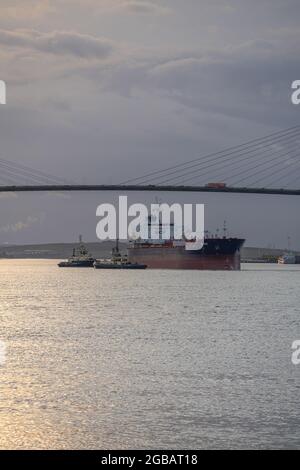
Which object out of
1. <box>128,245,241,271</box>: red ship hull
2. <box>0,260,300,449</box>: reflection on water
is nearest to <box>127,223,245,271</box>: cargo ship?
<box>128,245,241,271</box>: red ship hull

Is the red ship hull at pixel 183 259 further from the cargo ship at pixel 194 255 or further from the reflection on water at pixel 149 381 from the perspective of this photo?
the reflection on water at pixel 149 381

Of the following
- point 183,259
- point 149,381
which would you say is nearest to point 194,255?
point 183,259

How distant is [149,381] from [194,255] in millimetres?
85550

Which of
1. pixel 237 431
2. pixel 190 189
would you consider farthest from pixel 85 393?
pixel 190 189

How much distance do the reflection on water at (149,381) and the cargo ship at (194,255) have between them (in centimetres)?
6708

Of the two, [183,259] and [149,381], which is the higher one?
[183,259]

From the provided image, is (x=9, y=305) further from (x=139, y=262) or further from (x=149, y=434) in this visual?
(x=139, y=262)

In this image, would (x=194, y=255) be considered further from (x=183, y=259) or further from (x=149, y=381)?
(x=149, y=381)

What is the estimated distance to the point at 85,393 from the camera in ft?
56.5

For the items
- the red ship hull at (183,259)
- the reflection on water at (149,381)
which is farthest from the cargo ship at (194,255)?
the reflection on water at (149,381)

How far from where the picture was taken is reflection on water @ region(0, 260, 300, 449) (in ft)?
46.1

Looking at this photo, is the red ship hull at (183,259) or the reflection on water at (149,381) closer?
the reflection on water at (149,381)

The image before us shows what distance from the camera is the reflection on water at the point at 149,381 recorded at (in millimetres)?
14062

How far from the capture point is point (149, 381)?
1867 centimetres
